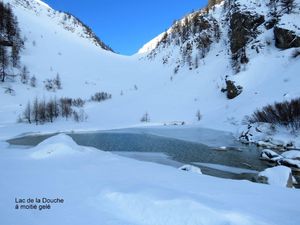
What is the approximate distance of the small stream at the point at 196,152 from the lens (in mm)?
12617

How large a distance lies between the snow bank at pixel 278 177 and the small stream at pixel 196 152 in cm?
142

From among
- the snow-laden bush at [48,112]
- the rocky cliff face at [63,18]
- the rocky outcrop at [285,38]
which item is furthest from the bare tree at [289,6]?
the rocky cliff face at [63,18]

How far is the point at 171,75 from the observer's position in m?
50.9

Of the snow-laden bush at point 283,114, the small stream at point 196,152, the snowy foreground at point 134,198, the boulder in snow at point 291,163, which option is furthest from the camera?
the snow-laden bush at point 283,114

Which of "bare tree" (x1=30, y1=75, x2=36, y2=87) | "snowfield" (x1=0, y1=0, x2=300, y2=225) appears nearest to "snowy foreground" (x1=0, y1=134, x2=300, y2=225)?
"snowfield" (x1=0, y1=0, x2=300, y2=225)

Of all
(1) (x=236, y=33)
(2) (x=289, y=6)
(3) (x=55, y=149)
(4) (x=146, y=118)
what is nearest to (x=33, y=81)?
(4) (x=146, y=118)

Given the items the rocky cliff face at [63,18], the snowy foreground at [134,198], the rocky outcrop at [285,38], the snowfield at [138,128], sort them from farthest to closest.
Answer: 1. the rocky cliff face at [63,18]
2. the rocky outcrop at [285,38]
3. the snowfield at [138,128]
4. the snowy foreground at [134,198]

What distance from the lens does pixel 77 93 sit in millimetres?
44031

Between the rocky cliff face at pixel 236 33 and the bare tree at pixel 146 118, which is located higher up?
the rocky cliff face at pixel 236 33

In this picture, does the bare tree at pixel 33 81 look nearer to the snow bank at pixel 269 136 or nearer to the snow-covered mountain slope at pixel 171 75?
the snow-covered mountain slope at pixel 171 75

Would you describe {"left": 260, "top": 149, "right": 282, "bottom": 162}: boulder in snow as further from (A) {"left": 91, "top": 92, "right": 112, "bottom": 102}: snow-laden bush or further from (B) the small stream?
(A) {"left": 91, "top": 92, "right": 112, "bottom": 102}: snow-laden bush

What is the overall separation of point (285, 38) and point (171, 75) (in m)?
22.0

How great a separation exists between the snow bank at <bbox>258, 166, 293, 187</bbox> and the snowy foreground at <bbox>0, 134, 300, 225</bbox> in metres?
2.12

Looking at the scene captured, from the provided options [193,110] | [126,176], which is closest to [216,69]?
[193,110]
